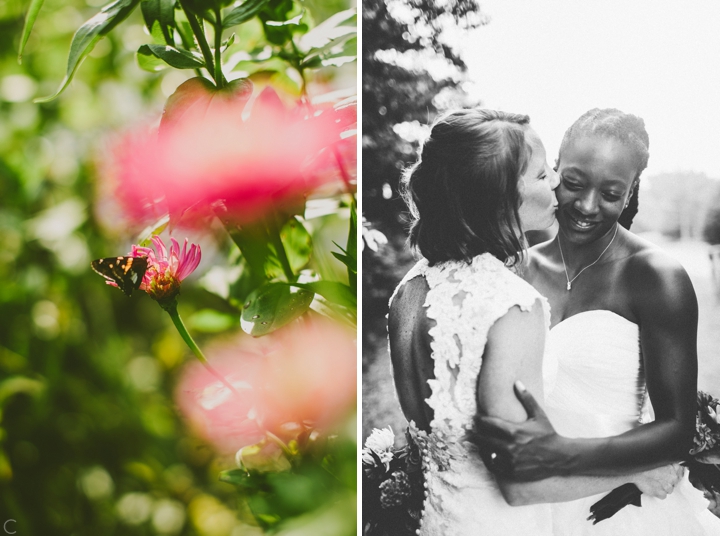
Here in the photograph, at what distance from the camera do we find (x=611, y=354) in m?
0.47

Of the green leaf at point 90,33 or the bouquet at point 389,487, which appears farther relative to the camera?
the bouquet at point 389,487

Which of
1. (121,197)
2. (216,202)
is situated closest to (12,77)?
(121,197)

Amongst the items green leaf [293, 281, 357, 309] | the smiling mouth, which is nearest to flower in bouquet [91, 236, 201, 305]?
green leaf [293, 281, 357, 309]

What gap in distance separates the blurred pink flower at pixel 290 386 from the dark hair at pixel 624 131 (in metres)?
0.25

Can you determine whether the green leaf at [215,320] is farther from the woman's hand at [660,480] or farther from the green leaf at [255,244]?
the woman's hand at [660,480]

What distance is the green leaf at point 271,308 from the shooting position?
0.44 metres

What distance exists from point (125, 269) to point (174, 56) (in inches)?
6.5

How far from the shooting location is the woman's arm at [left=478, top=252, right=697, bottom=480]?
465mm

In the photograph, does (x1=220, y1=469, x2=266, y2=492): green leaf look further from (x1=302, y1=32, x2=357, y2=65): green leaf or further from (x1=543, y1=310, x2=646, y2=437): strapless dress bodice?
(x1=302, y1=32, x2=357, y2=65): green leaf

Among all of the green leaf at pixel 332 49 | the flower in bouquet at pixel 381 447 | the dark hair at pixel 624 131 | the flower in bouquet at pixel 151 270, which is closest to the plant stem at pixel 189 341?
the flower in bouquet at pixel 151 270

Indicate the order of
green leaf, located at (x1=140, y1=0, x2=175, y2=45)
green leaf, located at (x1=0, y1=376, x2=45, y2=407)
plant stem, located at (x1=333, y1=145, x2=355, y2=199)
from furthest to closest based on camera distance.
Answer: green leaf, located at (x1=0, y1=376, x2=45, y2=407)
plant stem, located at (x1=333, y1=145, x2=355, y2=199)
green leaf, located at (x1=140, y1=0, x2=175, y2=45)

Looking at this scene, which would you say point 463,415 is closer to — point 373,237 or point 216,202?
point 373,237

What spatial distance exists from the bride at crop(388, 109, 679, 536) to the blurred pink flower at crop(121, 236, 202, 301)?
178mm

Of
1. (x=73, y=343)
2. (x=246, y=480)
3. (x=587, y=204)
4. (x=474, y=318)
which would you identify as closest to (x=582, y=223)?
(x=587, y=204)
